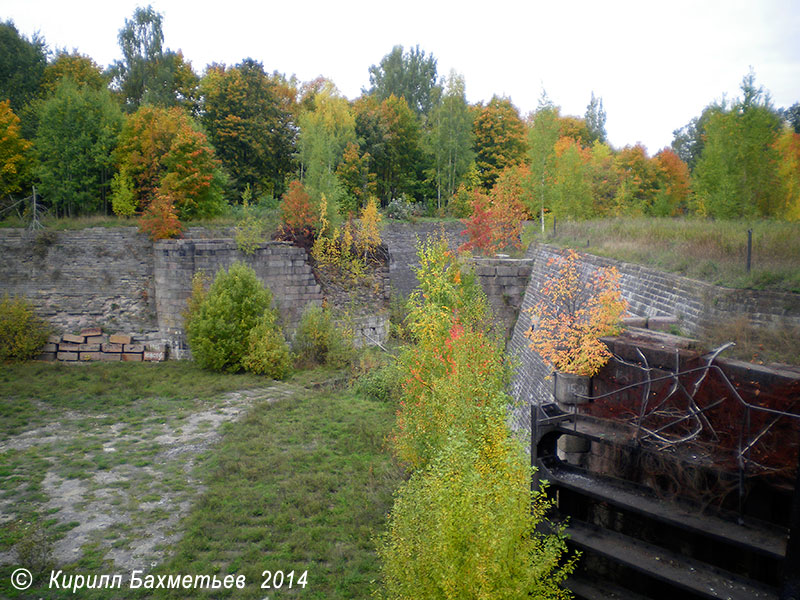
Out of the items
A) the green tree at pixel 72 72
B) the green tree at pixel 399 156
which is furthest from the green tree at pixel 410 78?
the green tree at pixel 72 72

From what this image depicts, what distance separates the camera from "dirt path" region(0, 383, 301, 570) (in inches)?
303

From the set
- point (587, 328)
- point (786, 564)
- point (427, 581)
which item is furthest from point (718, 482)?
point (427, 581)

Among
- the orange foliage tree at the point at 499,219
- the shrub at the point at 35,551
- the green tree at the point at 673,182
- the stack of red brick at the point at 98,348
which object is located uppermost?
the green tree at the point at 673,182

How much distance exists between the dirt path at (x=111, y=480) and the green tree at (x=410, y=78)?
31.8m

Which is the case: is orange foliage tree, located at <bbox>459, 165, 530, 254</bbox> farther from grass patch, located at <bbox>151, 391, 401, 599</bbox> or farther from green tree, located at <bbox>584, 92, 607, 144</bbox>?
green tree, located at <bbox>584, 92, 607, 144</bbox>

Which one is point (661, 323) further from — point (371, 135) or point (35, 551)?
point (371, 135)

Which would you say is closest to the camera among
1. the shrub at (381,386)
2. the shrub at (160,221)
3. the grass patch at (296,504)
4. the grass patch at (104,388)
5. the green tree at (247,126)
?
the grass patch at (296,504)

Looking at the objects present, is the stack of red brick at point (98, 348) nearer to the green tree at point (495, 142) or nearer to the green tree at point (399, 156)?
the green tree at point (399, 156)

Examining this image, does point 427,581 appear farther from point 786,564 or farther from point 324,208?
point 324,208

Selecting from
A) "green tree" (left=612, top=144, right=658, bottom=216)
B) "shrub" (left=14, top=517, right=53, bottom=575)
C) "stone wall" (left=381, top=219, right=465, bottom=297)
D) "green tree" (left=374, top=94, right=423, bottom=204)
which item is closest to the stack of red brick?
"stone wall" (left=381, top=219, right=465, bottom=297)

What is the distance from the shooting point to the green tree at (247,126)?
26.9m

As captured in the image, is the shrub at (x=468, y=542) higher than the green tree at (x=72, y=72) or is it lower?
lower

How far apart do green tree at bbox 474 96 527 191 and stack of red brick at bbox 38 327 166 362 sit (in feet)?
69.0

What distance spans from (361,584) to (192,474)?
15.5 feet
